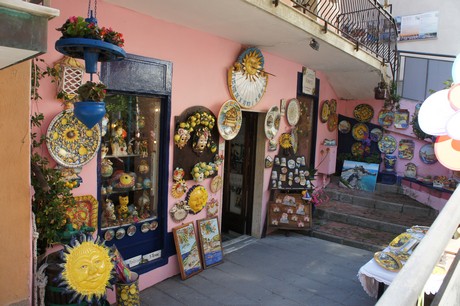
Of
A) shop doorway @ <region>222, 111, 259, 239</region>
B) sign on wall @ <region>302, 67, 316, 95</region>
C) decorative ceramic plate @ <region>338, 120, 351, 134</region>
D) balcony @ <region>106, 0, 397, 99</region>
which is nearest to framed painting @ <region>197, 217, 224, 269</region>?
shop doorway @ <region>222, 111, 259, 239</region>

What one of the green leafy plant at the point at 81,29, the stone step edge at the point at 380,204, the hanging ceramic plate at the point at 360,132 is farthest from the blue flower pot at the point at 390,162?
the green leafy plant at the point at 81,29

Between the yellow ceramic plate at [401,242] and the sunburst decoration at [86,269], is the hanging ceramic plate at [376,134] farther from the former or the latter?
the sunburst decoration at [86,269]

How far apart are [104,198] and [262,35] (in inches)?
123

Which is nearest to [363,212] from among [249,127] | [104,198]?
[249,127]

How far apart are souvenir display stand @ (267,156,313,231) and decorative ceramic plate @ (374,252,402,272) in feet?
9.22

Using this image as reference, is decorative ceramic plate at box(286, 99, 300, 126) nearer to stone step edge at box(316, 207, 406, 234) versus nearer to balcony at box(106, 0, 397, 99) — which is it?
balcony at box(106, 0, 397, 99)

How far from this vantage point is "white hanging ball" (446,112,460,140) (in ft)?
11.9

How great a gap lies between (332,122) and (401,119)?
1.68 metres

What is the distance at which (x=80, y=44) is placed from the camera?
2533mm

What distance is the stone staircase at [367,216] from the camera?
667 centimetres

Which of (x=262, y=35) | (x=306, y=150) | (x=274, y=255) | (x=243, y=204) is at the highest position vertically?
(x=262, y=35)

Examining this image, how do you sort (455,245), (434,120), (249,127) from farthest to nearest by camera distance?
1. (249,127)
2. (434,120)
3. (455,245)

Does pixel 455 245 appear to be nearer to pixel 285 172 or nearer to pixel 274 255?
pixel 274 255

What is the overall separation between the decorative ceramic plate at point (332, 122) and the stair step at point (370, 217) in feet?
6.51
